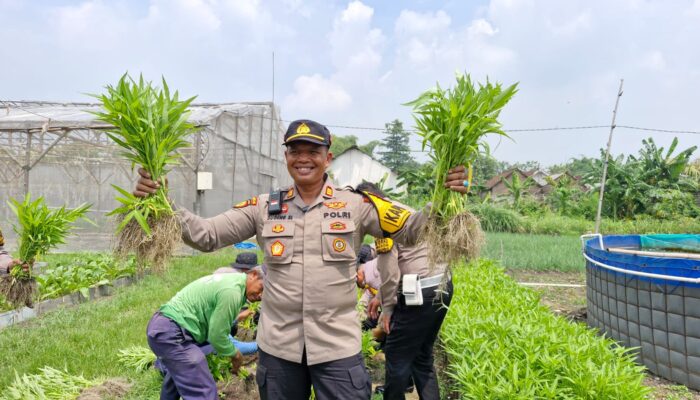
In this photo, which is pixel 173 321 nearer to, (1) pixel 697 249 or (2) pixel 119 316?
(2) pixel 119 316

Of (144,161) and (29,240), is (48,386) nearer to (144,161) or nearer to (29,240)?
(29,240)

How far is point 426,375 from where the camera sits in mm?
3389

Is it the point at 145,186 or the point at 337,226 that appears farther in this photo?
the point at 337,226

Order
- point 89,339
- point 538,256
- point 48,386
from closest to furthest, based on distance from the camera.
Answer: point 48,386 → point 89,339 → point 538,256

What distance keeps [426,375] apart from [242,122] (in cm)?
1132

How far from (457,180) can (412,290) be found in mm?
1238

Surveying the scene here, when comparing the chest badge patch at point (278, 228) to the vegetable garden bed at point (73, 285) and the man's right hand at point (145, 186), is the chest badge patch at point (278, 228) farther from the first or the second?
the vegetable garden bed at point (73, 285)

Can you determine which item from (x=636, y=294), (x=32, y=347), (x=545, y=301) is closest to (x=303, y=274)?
(x=636, y=294)

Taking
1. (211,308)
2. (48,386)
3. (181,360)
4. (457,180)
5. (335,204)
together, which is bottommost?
(48,386)

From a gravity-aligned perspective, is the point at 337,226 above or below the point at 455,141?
below

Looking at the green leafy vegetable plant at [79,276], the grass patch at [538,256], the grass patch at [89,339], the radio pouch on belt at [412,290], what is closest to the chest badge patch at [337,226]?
the radio pouch on belt at [412,290]

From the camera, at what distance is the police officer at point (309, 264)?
7.23 ft

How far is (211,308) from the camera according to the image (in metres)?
3.26

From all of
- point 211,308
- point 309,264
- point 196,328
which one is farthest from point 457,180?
point 196,328
